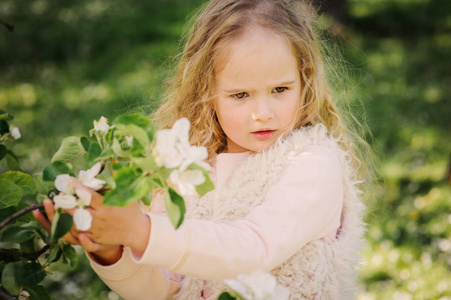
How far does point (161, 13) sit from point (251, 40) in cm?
655

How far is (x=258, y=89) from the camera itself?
1679mm

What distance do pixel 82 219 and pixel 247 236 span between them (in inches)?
17.6

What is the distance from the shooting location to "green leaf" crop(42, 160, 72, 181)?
117cm

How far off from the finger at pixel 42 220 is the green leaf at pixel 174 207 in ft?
1.01

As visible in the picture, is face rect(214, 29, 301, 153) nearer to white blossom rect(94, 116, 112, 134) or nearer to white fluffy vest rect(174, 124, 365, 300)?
white fluffy vest rect(174, 124, 365, 300)

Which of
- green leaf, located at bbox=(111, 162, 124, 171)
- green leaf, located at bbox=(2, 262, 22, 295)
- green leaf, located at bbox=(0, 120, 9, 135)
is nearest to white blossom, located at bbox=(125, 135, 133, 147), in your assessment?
green leaf, located at bbox=(111, 162, 124, 171)

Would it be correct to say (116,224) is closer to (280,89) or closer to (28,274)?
(28,274)

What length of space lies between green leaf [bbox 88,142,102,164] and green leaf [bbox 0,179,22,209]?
328mm

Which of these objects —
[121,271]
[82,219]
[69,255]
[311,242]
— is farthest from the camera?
[311,242]

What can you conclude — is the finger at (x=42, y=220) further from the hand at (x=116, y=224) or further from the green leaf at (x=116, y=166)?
the green leaf at (x=116, y=166)

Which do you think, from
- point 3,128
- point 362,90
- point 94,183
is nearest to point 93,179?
point 94,183

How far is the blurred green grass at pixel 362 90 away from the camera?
3.11m

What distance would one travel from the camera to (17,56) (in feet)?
22.0

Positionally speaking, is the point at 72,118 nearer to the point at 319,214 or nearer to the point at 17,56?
the point at 17,56
